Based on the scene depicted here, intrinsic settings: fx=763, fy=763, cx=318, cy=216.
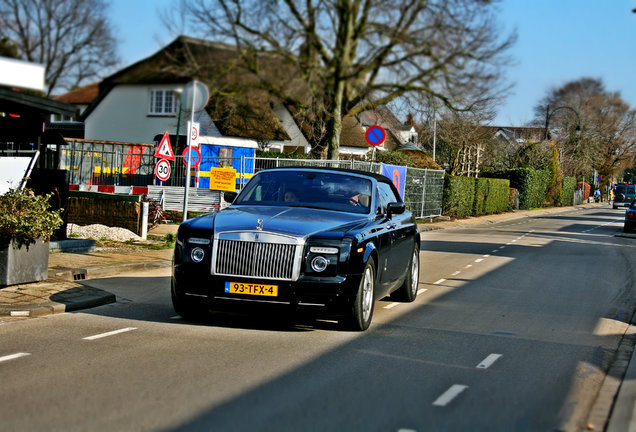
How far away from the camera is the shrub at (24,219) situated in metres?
9.62

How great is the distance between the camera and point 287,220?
8117 millimetres

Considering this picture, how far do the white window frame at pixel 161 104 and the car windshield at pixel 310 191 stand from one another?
1438 inches

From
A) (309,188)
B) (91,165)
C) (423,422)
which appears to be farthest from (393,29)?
(423,422)

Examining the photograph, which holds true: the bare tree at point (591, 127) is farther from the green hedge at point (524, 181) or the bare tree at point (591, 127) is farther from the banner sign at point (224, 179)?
the banner sign at point (224, 179)

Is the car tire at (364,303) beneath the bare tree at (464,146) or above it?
beneath

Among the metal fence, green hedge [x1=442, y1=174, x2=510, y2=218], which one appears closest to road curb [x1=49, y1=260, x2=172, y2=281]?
the metal fence

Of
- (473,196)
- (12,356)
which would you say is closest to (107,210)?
(12,356)

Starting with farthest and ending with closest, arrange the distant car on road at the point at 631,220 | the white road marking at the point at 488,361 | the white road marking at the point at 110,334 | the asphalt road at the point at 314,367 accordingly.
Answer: the distant car on road at the point at 631,220 < the white road marking at the point at 110,334 < the white road marking at the point at 488,361 < the asphalt road at the point at 314,367

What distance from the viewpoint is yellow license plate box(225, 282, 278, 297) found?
25.0ft

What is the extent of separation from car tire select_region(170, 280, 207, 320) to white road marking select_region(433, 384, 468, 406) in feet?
10.1

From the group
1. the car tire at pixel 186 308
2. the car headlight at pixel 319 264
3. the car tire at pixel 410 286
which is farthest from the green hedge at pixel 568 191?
the car headlight at pixel 319 264

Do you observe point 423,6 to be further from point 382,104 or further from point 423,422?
point 423,422

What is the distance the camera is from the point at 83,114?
1991 inches

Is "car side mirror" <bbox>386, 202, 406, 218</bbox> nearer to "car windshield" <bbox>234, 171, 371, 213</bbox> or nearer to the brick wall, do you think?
"car windshield" <bbox>234, 171, 371, 213</bbox>
